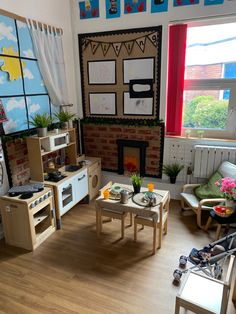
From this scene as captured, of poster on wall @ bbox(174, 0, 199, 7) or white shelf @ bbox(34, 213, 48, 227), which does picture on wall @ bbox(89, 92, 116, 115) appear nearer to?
poster on wall @ bbox(174, 0, 199, 7)

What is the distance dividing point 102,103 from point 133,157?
0.98 metres

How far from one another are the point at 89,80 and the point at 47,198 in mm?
2004

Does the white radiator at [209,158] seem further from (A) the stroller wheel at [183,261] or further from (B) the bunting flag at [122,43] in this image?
(B) the bunting flag at [122,43]

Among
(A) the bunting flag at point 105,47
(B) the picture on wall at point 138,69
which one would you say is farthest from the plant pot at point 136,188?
(A) the bunting flag at point 105,47

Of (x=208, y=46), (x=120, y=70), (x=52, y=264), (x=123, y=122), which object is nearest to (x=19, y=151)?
(x=52, y=264)

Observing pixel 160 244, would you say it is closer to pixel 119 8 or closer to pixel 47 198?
pixel 47 198

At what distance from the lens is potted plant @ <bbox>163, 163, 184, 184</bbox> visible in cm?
353

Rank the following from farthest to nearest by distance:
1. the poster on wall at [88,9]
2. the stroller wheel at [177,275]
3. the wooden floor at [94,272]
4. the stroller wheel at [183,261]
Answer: the poster on wall at [88,9] → the stroller wheel at [183,261] → the stroller wheel at [177,275] → the wooden floor at [94,272]

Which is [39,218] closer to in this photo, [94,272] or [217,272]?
[94,272]

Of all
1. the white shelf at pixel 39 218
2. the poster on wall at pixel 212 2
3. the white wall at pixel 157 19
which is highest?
the poster on wall at pixel 212 2

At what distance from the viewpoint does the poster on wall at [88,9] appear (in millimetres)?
3455

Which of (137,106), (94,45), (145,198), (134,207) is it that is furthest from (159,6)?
(134,207)

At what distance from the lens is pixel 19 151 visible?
288 cm

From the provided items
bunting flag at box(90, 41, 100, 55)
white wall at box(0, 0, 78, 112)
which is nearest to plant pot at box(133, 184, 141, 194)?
white wall at box(0, 0, 78, 112)
